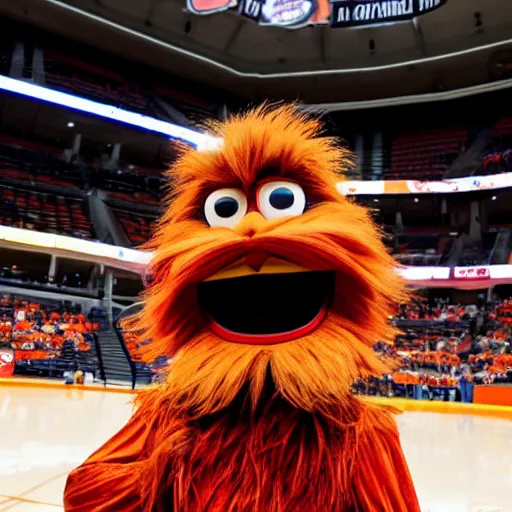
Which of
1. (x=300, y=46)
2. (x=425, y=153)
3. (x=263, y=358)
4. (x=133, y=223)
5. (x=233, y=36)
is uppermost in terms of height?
(x=233, y=36)

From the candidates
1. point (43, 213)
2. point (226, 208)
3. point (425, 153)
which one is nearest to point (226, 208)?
point (226, 208)

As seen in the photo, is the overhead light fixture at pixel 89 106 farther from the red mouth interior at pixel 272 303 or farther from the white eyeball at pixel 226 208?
the red mouth interior at pixel 272 303

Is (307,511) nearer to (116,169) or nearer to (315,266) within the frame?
(315,266)

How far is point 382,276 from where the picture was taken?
2.79ft

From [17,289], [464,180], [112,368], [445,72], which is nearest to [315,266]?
[112,368]

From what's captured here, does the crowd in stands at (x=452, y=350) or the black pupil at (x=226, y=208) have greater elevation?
the black pupil at (x=226, y=208)

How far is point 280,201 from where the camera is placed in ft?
2.87

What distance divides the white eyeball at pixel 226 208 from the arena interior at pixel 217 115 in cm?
659

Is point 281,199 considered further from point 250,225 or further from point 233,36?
point 233,36

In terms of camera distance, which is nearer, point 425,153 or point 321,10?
point 321,10

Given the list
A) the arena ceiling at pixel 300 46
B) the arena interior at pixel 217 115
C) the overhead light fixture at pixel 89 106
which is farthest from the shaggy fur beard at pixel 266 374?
the arena ceiling at pixel 300 46

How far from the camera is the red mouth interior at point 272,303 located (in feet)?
2.68

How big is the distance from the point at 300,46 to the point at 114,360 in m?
11.3

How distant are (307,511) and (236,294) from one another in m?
0.33
